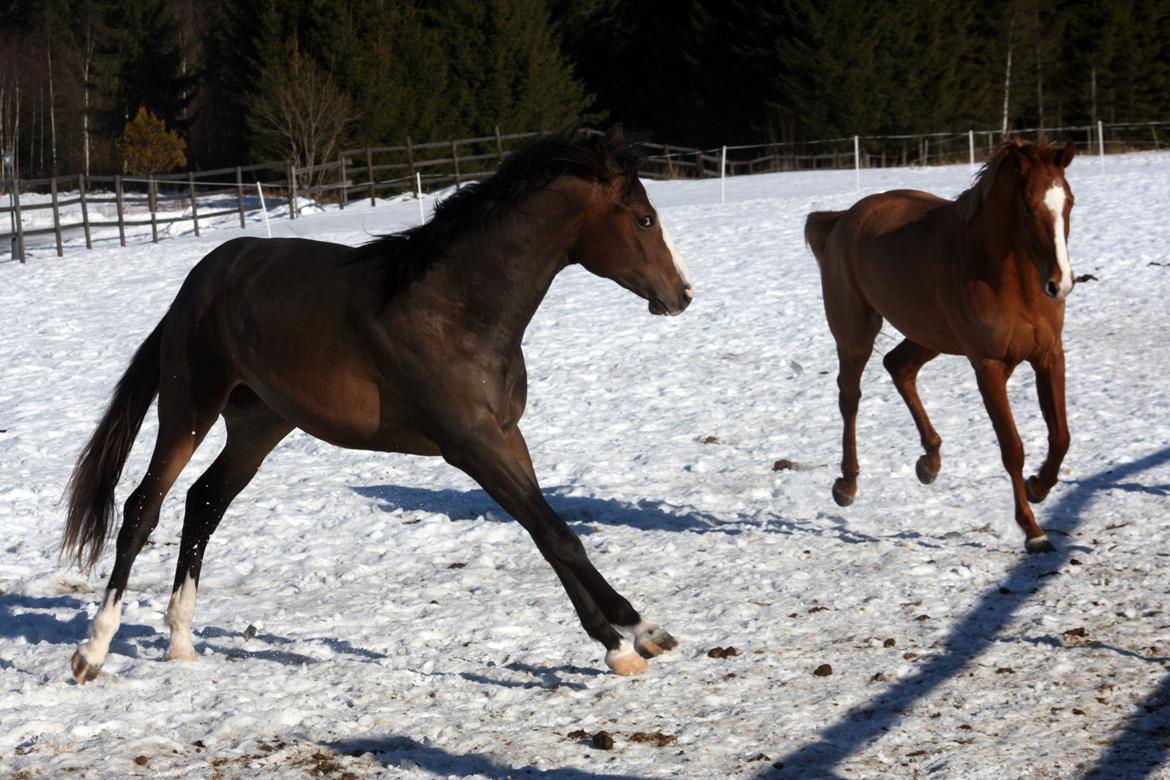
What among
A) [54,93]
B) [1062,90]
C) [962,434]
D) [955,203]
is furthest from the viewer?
[54,93]

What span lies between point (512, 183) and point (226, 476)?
1.70 metres

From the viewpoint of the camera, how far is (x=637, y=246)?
4336 millimetres

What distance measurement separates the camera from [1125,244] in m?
14.5

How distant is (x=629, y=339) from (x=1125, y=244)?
249 inches

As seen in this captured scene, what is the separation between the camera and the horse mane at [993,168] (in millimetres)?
5590

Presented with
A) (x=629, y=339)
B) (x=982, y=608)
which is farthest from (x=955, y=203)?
(x=629, y=339)

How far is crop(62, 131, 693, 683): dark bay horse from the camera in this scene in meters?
4.36

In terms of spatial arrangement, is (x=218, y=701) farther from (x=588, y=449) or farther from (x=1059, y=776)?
(x=588, y=449)

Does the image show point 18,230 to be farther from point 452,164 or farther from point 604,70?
point 604,70

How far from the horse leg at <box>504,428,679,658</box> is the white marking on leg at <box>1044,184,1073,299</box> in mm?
2330

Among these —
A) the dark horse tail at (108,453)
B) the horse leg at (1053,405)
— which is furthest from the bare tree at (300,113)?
the horse leg at (1053,405)

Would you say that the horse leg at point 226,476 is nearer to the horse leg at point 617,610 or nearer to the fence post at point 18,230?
the horse leg at point 617,610

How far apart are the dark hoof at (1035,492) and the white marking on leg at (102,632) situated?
410 cm

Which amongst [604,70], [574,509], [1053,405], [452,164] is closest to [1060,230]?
[1053,405]
